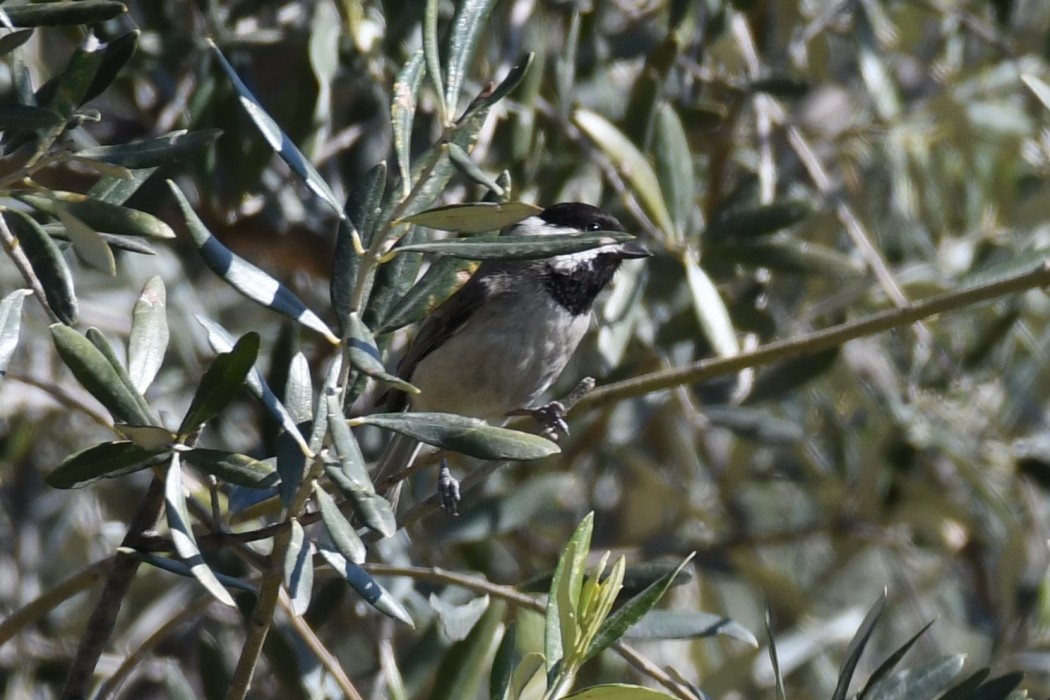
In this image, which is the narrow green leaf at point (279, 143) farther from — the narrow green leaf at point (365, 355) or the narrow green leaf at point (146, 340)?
the narrow green leaf at point (146, 340)

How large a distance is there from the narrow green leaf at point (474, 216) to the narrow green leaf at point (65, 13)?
47cm

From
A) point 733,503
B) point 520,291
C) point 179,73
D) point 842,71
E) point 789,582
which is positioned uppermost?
point 179,73

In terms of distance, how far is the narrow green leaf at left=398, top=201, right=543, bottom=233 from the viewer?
161cm

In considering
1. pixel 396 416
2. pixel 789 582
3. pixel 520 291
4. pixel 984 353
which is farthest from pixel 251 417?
pixel 396 416

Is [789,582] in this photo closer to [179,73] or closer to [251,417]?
[251,417]

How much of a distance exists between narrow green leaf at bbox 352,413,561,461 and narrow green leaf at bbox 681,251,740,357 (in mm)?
1195

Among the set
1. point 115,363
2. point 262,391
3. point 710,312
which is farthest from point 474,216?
point 710,312

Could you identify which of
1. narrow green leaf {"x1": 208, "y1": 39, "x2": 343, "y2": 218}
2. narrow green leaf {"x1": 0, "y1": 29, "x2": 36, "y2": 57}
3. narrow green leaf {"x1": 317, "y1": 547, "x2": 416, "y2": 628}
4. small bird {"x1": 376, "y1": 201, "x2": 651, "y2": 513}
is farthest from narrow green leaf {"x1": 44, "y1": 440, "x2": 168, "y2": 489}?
small bird {"x1": 376, "y1": 201, "x2": 651, "y2": 513}

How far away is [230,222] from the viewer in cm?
360

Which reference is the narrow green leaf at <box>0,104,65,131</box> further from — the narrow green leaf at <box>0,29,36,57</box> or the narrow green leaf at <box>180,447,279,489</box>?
the narrow green leaf at <box>180,447,279,489</box>

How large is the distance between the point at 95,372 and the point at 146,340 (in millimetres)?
221

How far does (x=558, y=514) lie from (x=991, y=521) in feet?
4.95

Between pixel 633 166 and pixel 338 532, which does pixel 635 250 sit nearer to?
pixel 633 166

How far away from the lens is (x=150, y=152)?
1804 millimetres
